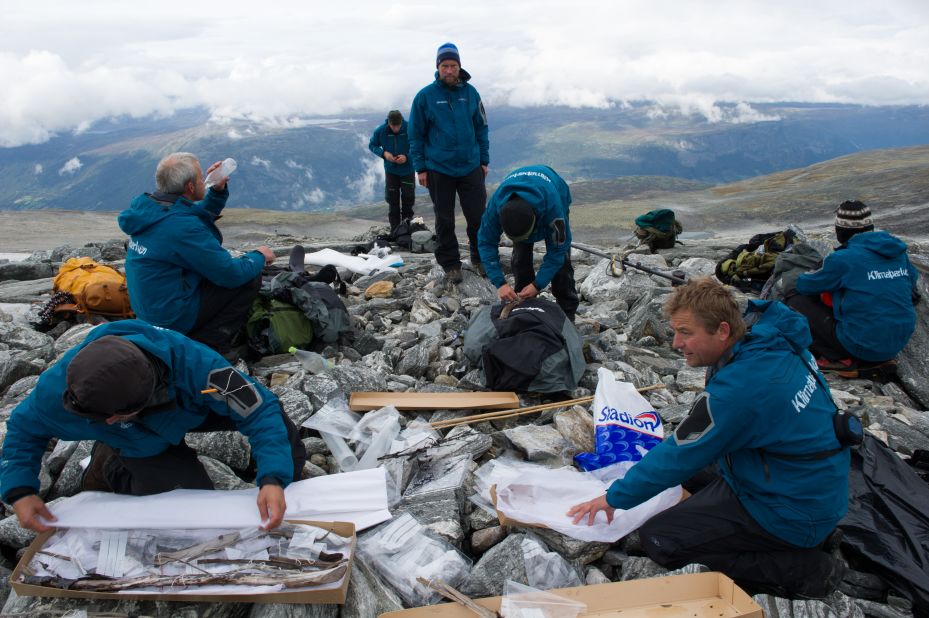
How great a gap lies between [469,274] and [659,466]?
5.73m

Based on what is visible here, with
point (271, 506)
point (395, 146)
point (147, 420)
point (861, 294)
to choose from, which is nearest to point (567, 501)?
point (271, 506)

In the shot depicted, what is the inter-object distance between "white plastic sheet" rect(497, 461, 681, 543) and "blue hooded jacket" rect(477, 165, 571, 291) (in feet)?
8.35

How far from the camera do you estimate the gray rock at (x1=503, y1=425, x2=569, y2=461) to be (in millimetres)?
4191

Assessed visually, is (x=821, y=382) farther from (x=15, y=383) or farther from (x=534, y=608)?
(x=15, y=383)

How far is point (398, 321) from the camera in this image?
24.7 ft

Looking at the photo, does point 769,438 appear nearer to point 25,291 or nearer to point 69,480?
point 69,480

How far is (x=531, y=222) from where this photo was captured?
558 centimetres

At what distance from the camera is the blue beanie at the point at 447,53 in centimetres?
727

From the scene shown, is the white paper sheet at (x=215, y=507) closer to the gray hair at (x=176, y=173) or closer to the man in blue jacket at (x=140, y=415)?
the man in blue jacket at (x=140, y=415)

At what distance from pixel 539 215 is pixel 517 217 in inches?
13.5

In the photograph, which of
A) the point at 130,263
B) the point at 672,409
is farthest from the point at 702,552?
the point at 130,263

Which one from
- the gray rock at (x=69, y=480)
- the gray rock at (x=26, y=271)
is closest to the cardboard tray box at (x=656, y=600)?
the gray rock at (x=69, y=480)

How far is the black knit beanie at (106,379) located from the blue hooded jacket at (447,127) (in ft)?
18.2

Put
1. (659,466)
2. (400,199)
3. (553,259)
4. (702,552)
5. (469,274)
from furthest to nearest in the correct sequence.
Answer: (400,199) → (469,274) → (553,259) → (702,552) → (659,466)
